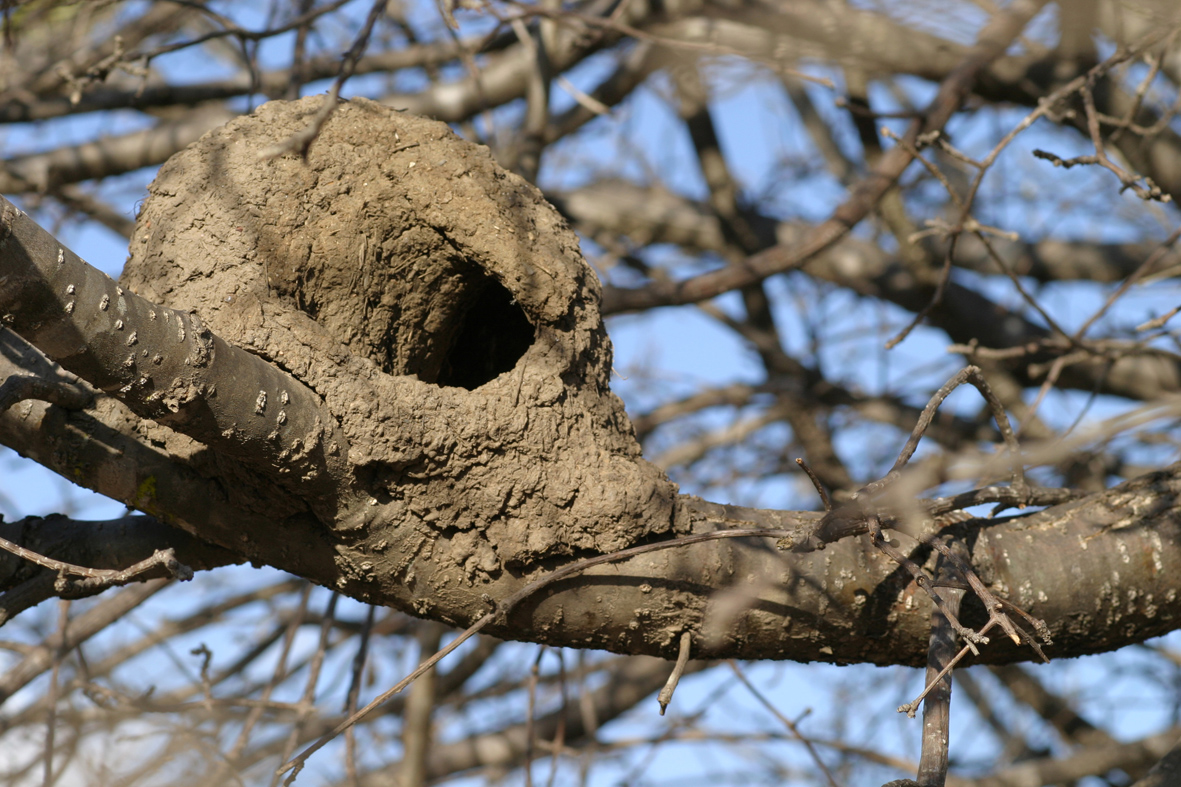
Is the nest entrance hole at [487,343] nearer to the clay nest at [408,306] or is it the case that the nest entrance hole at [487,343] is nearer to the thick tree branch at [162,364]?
the clay nest at [408,306]

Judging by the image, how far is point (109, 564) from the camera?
2.43 metres

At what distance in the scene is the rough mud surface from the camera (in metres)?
2.23

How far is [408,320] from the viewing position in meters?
2.86

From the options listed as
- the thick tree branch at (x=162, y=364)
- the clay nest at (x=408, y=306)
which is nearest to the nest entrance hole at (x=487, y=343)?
the clay nest at (x=408, y=306)

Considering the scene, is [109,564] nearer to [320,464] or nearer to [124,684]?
[320,464]

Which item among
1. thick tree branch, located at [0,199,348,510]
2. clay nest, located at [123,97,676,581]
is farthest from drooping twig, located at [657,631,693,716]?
thick tree branch, located at [0,199,348,510]

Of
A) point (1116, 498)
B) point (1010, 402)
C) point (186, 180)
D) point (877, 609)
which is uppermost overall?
point (1010, 402)

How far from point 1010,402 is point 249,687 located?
14.5ft

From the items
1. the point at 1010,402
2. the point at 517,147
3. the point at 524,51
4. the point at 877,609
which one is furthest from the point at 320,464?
the point at 1010,402

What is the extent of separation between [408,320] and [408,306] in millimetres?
48

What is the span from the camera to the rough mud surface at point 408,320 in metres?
2.23

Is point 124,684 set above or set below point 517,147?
below

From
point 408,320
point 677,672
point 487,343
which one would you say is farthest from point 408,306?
point 677,672

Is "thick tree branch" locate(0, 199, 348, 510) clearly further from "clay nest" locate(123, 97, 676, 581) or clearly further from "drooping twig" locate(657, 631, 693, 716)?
"drooping twig" locate(657, 631, 693, 716)
